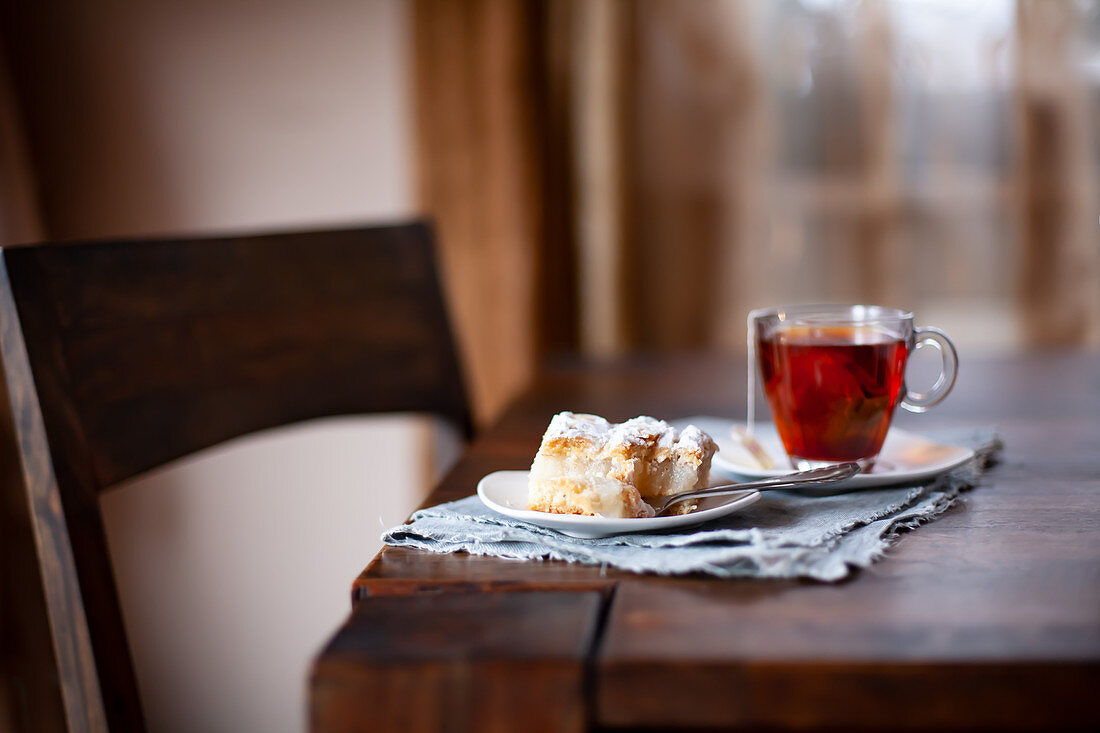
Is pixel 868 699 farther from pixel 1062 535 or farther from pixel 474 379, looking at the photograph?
pixel 474 379

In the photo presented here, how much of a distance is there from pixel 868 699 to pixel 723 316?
2.00m

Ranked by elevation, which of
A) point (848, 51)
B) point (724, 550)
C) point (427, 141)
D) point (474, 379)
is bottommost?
point (474, 379)

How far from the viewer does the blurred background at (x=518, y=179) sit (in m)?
2.23

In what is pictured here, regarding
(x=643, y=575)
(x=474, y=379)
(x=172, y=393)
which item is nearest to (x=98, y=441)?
(x=172, y=393)

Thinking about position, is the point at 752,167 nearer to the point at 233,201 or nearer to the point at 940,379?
the point at 233,201

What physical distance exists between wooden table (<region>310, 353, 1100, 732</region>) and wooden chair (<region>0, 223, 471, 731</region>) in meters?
0.25

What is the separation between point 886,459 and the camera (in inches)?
28.6

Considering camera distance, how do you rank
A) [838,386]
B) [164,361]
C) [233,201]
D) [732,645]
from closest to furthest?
[732,645] → [838,386] → [164,361] → [233,201]

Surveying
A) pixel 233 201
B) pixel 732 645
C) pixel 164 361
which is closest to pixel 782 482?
pixel 732 645

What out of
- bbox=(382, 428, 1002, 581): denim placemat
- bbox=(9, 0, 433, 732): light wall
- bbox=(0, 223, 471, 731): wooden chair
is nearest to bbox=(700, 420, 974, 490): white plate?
bbox=(382, 428, 1002, 581): denim placemat

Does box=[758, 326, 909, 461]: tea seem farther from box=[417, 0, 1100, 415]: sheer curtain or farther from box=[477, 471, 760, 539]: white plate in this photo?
box=[417, 0, 1100, 415]: sheer curtain

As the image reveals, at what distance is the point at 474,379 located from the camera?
2346 millimetres

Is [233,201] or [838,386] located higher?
[233,201]

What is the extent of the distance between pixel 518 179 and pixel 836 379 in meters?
1.63
